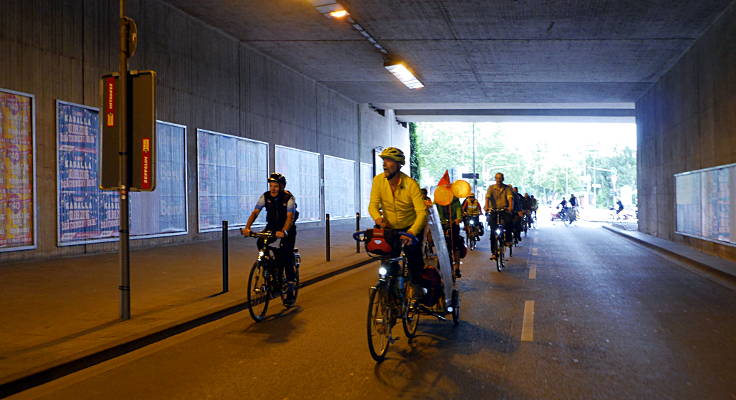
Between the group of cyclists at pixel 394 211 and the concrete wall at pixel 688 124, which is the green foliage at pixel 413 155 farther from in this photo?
the group of cyclists at pixel 394 211

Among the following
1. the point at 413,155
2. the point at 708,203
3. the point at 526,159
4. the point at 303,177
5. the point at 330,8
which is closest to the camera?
the point at 330,8

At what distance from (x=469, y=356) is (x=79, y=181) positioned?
35.9 ft

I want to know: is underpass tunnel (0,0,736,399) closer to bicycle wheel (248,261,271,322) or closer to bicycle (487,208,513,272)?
bicycle wheel (248,261,271,322)

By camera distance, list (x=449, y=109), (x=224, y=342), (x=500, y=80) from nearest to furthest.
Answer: (x=224, y=342) < (x=500, y=80) < (x=449, y=109)

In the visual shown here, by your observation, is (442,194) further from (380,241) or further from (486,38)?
(486,38)

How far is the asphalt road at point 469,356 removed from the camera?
460 cm

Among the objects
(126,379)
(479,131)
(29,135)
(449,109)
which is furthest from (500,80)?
Answer: (479,131)

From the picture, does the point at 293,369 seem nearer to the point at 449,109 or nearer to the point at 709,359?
the point at 709,359

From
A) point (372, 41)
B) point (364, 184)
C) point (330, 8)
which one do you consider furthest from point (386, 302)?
point (364, 184)

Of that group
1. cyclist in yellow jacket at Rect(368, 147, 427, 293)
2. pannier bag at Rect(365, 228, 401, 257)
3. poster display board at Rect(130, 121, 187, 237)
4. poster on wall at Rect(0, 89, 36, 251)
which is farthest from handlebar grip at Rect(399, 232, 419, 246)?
poster display board at Rect(130, 121, 187, 237)

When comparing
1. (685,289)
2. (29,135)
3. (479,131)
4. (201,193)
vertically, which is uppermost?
(479,131)

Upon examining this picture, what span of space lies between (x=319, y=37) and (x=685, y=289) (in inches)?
491

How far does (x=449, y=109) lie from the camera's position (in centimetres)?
3741

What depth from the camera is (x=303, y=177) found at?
26250 millimetres
